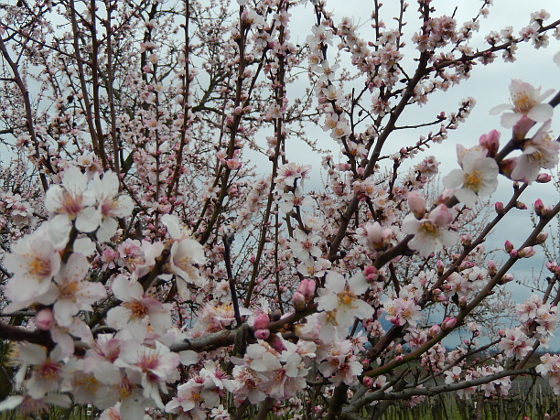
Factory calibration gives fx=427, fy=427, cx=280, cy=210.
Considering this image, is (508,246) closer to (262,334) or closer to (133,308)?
(262,334)

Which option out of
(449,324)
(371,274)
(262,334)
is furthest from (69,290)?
(449,324)

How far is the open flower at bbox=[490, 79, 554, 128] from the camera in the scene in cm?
99

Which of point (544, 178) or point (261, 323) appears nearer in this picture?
point (261, 323)

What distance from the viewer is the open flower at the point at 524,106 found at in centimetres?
99

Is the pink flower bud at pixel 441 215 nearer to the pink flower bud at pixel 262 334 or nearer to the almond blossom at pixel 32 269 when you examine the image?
the pink flower bud at pixel 262 334

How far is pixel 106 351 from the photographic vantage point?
1004mm

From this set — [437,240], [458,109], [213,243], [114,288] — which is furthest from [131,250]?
[458,109]

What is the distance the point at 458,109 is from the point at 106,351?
3.79 meters

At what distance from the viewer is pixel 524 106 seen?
1052mm

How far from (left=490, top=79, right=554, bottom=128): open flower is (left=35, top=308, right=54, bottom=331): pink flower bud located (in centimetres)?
112

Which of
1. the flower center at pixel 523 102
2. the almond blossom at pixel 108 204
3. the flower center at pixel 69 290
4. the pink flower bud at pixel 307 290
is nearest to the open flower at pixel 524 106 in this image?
the flower center at pixel 523 102

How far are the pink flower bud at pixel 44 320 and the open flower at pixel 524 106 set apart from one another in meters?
1.12

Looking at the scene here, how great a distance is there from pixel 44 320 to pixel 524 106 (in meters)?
1.21

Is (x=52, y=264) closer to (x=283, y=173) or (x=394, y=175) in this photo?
(x=283, y=173)
